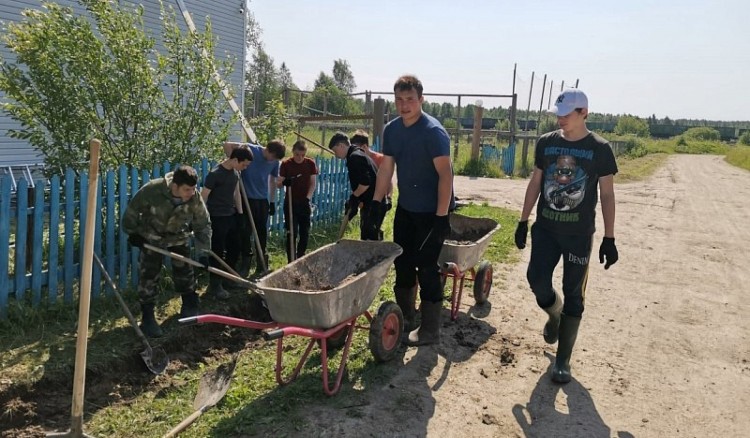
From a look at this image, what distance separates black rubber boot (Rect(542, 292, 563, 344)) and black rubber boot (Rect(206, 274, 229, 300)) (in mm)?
3027

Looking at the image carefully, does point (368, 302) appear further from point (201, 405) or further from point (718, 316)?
point (718, 316)

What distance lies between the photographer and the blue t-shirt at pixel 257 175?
20.1 ft

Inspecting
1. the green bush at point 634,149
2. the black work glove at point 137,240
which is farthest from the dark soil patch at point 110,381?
the green bush at point 634,149

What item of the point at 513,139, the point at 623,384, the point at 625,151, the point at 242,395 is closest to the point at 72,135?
the point at 242,395

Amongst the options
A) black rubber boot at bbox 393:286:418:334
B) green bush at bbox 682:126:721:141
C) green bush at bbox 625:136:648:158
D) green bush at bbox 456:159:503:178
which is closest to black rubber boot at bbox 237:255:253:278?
black rubber boot at bbox 393:286:418:334

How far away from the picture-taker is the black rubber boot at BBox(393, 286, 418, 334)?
4.61m

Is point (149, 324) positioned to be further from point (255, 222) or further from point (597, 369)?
point (597, 369)

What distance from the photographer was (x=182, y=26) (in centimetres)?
1305

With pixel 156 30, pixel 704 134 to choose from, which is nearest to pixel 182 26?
pixel 156 30

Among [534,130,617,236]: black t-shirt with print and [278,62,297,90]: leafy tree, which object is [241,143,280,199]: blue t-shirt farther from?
[278,62,297,90]: leafy tree

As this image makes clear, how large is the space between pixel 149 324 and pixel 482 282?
308 centimetres

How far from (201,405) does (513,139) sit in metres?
18.2

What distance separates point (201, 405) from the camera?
3.41 m

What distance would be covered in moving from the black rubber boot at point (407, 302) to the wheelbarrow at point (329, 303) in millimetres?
402
